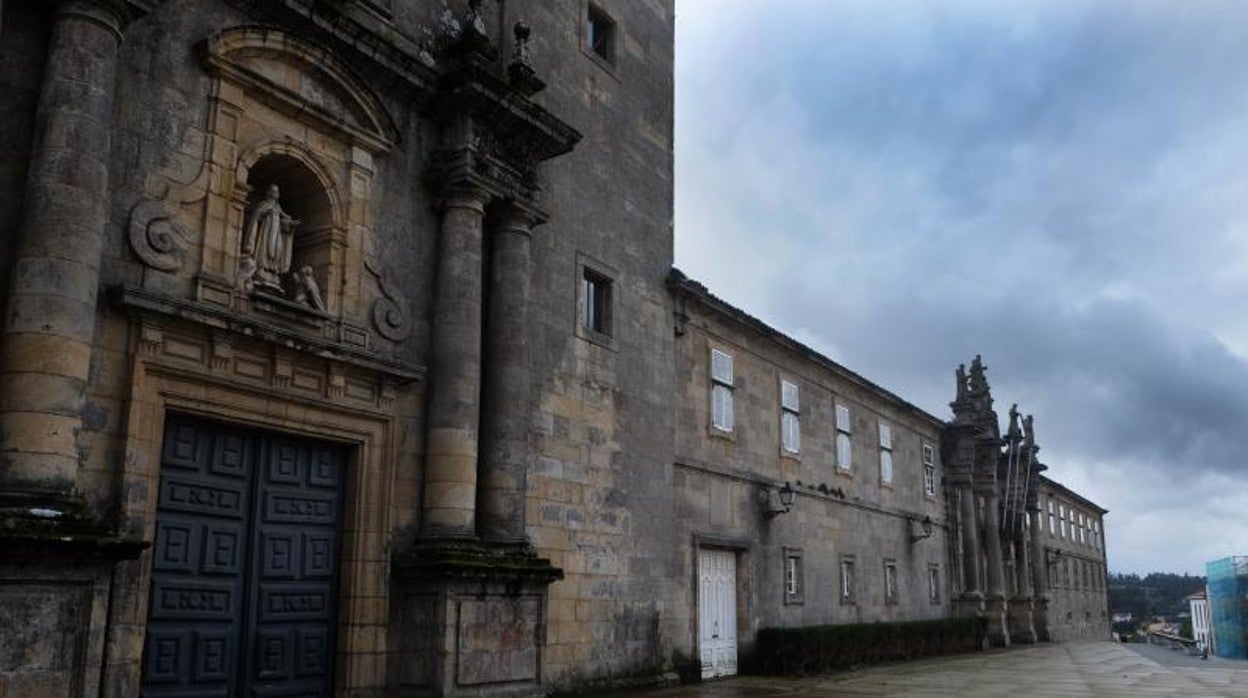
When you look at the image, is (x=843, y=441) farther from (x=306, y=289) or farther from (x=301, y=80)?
(x=301, y=80)

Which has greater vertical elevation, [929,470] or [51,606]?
[929,470]

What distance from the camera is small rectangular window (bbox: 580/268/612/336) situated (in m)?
13.9

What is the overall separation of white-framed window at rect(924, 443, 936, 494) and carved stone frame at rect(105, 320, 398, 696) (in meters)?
20.8

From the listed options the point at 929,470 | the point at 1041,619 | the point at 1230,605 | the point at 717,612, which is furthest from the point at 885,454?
the point at 1230,605

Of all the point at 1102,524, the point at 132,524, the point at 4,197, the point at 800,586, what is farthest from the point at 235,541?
the point at 1102,524

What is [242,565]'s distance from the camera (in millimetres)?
9125

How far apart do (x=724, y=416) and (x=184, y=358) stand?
35.2 feet

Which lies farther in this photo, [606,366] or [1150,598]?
[1150,598]

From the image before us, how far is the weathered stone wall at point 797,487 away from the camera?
1664 cm

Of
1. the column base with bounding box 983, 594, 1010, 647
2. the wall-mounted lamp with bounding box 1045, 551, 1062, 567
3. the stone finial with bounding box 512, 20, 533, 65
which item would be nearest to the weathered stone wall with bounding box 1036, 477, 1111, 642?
the wall-mounted lamp with bounding box 1045, 551, 1062, 567

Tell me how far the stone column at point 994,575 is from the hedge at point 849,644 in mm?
4397

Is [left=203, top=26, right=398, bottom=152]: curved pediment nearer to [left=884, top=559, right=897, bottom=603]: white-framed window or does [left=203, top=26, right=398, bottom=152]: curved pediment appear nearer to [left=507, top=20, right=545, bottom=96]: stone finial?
[left=507, top=20, right=545, bottom=96]: stone finial

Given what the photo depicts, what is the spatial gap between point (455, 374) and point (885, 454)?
1695 centimetres

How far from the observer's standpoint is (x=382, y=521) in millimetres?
10289
